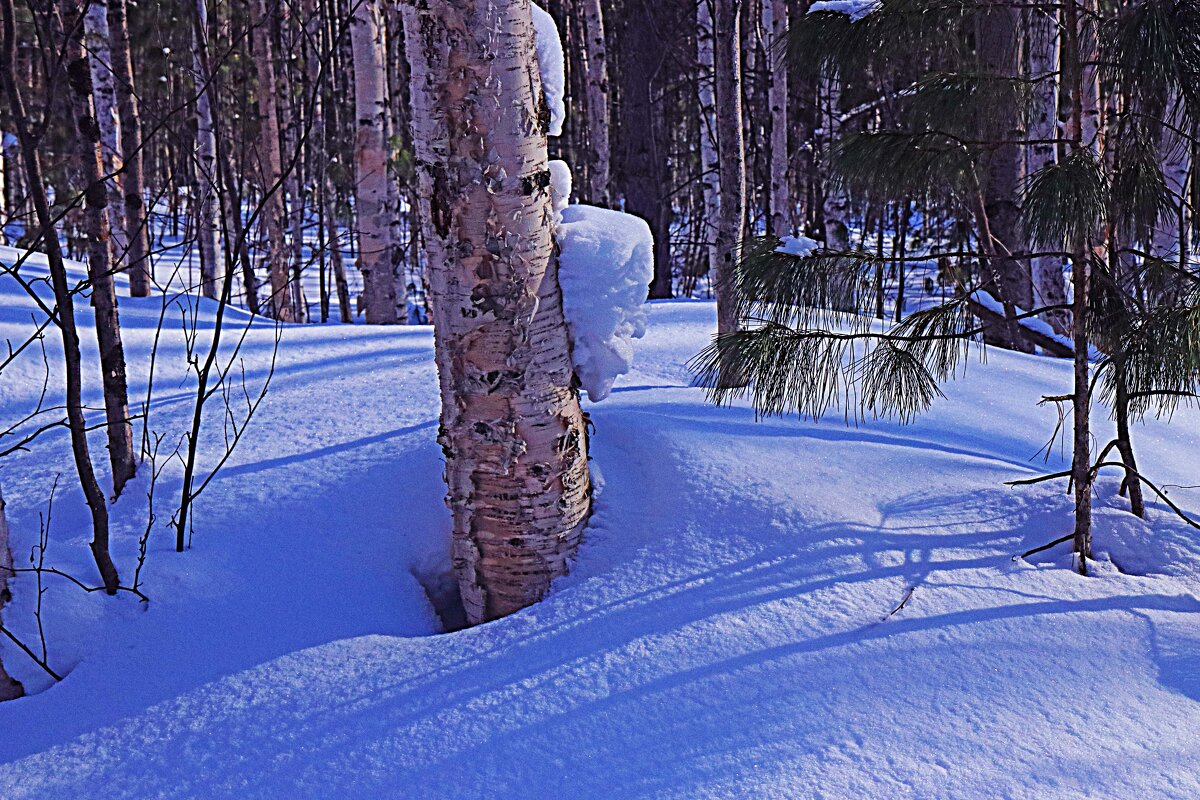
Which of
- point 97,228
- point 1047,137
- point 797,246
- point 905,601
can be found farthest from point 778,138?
point 905,601

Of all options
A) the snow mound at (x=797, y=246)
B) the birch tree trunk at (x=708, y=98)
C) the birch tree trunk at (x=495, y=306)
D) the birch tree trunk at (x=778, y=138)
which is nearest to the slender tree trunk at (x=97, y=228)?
the birch tree trunk at (x=495, y=306)

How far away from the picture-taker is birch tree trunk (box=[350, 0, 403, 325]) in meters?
6.91

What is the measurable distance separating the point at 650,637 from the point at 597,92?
780 cm

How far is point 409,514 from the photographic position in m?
2.86

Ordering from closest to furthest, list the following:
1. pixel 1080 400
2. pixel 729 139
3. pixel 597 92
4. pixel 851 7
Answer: pixel 1080 400 → pixel 851 7 → pixel 729 139 → pixel 597 92

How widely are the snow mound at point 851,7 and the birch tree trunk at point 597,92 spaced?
6.18 metres

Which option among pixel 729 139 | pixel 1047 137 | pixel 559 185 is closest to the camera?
pixel 559 185

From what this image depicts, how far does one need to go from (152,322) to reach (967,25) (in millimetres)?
4226

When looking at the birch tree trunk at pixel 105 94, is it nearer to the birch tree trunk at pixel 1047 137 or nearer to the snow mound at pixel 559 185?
the snow mound at pixel 559 185

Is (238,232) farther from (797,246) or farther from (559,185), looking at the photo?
(797,246)

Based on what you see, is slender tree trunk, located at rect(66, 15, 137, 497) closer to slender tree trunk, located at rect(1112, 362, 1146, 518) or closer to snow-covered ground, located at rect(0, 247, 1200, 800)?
snow-covered ground, located at rect(0, 247, 1200, 800)

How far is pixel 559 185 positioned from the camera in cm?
268

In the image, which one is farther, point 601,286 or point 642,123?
point 642,123

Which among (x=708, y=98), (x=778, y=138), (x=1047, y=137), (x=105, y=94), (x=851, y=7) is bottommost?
(x=851, y=7)
